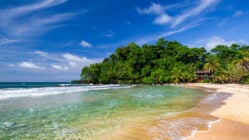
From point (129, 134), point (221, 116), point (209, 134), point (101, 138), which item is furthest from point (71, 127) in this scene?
point (221, 116)

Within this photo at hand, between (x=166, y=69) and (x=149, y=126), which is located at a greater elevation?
(x=166, y=69)

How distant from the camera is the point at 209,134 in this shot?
5840mm

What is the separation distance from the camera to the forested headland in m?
51.3

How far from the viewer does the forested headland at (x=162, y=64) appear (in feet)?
168

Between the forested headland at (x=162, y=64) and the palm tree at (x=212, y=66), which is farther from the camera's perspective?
the forested headland at (x=162, y=64)

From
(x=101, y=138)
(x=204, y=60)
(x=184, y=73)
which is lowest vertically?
(x=101, y=138)

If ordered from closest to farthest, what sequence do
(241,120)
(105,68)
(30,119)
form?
(241,120)
(30,119)
(105,68)

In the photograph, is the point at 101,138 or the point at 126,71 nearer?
the point at 101,138

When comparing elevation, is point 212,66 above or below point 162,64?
below

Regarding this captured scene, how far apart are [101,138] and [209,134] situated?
3.25m

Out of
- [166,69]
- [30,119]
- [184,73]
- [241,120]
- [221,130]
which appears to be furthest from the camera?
[166,69]

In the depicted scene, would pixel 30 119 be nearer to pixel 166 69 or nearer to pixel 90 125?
pixel 90 125

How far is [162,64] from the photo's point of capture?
60.5m

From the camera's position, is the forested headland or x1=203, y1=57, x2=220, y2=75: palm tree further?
the forested headland
